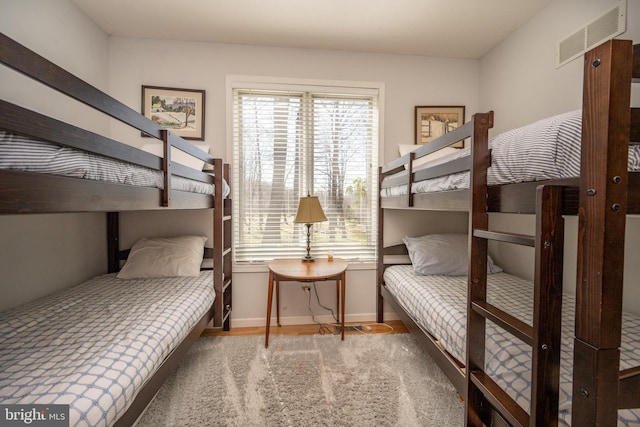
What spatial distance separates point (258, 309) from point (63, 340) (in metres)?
1.56

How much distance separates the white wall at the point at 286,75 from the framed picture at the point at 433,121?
0.07 metres

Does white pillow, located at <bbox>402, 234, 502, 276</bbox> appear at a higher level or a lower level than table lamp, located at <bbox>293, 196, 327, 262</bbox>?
lower

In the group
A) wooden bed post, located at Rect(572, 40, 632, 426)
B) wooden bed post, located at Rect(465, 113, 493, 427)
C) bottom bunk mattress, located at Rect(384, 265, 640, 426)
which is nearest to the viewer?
wooden bed post, located at Rect(572, 40, 632, 426)

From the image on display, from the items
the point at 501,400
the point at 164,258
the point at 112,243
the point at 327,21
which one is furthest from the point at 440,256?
the point at 112,243

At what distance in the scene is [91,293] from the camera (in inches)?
68.3

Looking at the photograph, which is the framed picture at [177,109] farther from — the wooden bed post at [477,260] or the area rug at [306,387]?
the wooden bed post at [477,260]

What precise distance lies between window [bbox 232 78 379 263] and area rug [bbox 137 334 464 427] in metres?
0.84

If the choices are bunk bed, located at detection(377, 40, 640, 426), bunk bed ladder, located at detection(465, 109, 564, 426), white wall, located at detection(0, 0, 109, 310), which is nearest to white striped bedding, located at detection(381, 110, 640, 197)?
bunk bed, located at detection(377, 40, 640, 426)

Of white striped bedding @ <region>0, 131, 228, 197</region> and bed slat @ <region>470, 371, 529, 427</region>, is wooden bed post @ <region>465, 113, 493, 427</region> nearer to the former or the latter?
bed slat @ <region>470, 371, 529, 427</region>

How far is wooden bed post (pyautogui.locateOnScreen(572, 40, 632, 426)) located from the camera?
61cm

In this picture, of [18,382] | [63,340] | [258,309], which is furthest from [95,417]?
[258,309]

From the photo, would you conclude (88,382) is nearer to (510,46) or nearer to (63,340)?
(63,340)

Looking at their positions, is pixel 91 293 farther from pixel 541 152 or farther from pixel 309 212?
pixel 541 152

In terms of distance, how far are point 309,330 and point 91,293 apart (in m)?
1.55
